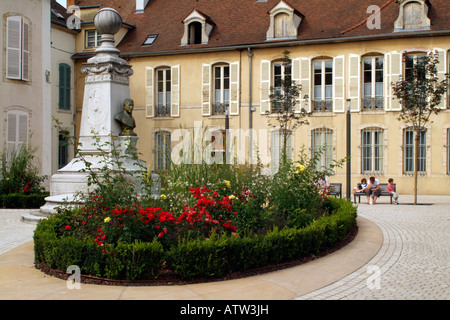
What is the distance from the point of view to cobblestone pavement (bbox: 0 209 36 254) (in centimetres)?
800

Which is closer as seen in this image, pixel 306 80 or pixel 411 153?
pixel 411 153

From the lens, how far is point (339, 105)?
77.7 feet

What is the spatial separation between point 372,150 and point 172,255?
753 inches

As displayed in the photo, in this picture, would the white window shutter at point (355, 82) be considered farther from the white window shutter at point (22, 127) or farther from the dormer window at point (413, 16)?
the white window shutter at point (22, 127)

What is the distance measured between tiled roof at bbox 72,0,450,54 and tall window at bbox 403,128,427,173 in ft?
14.8

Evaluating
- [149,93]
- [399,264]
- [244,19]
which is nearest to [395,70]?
[244,19]

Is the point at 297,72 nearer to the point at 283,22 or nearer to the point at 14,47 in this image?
the point at 283,22

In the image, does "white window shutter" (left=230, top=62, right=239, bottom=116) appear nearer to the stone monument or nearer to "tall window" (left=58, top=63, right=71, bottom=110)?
"tall window" (left=58, top=63, right=71, bottom=110)

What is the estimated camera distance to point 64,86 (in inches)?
1088

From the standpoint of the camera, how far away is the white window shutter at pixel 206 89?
84.7 ft

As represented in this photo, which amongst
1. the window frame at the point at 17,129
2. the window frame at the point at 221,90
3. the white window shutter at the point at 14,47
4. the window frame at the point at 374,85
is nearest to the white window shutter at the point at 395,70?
the window frame at the point at 374,85

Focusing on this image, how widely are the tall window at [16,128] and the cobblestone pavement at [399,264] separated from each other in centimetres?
791

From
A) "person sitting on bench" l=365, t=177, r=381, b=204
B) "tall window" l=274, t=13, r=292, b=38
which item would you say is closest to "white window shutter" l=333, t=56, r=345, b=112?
"tall window" l=274, t=13, r=292, b=38
